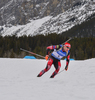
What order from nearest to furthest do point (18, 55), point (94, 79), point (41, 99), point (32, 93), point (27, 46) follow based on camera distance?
point (41, 99)
point (32, 93)
point (94, 79)
point (18, 55)
point (27, 46)

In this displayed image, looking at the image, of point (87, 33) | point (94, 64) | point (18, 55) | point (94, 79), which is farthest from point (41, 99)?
point (87, 33)

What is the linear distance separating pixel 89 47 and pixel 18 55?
35283 mm

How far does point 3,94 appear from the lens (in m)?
6.48

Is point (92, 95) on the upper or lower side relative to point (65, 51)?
lower

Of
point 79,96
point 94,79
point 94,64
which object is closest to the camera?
point 79,96

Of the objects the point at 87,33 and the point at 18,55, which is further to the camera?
the point at 87,33

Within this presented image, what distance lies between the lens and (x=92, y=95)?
652cm

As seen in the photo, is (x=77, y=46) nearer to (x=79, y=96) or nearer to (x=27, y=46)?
(x=27, y=46)

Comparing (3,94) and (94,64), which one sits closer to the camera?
(3,94)

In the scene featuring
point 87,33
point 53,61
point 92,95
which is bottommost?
point 92,95

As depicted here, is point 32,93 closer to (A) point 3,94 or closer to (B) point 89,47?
(A) point 3,94

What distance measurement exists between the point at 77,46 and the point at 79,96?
3812 inches

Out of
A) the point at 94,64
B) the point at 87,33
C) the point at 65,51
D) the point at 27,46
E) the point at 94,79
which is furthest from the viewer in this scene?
the point at 87,33

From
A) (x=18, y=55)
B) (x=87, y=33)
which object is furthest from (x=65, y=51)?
(x=87, y=33)
